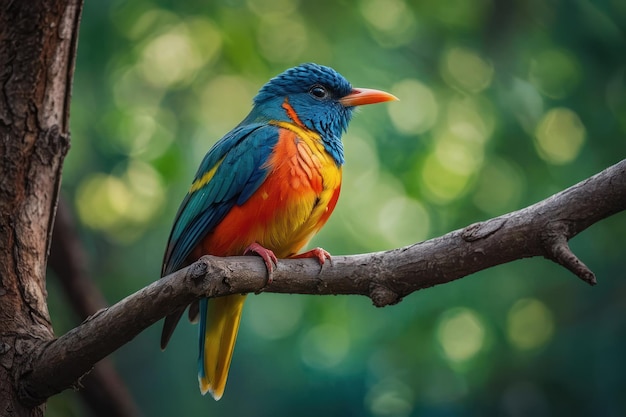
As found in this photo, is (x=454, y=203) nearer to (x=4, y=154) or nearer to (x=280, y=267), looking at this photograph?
(x=280, y=267)

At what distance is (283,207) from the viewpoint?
3998mm

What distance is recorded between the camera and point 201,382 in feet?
14.2

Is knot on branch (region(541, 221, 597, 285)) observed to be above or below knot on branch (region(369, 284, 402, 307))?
above

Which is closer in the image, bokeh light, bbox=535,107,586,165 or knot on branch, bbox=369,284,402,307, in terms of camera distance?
knot on branch, bbox=369,284,402,307

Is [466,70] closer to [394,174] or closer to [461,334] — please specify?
[394,174]

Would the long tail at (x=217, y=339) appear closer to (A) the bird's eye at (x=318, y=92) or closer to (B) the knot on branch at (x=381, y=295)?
(B) the knot on branch at (x=381, y=295)

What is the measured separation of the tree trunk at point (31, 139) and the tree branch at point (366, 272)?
0.32 m

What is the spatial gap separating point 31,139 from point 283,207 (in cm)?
130

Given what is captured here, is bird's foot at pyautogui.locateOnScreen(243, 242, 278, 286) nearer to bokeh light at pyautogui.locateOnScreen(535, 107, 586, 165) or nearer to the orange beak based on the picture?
the orange beak

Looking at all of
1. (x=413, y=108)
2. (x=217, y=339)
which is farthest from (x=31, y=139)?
(x=413, y=108)

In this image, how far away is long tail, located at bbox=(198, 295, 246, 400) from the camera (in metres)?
4.25

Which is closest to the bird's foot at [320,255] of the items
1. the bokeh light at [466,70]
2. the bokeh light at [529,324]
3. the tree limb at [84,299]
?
the tree limb at [84,299]

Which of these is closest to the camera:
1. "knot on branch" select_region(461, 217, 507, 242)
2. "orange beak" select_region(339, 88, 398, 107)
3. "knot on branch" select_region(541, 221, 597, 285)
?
"knot on branch" select_region(541, 221, 597, 285)

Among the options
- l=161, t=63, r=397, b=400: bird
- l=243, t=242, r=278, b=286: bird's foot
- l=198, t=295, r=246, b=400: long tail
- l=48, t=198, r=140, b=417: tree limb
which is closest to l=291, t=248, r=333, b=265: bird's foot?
l=161, t=63, r=397, b=400: bird
